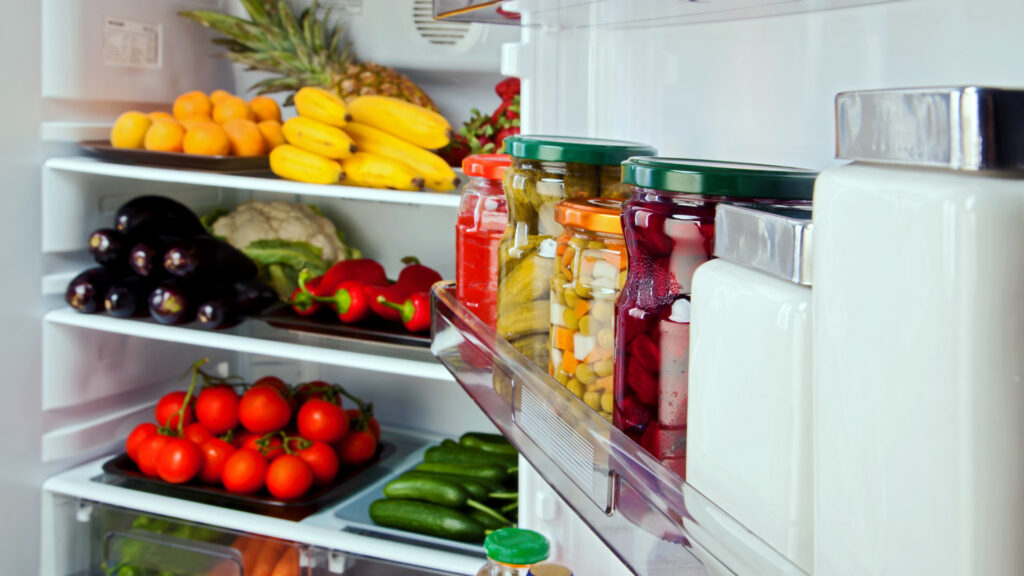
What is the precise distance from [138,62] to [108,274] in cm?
46

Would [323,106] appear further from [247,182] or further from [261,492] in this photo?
[261,492]

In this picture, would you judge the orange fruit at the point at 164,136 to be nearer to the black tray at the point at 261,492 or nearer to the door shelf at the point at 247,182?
the door shelf at the point at 247,182

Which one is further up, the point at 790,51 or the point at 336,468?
the point at 790,51

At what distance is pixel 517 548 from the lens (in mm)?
→ 771

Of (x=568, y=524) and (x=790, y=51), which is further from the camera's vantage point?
(x=568, y=524)

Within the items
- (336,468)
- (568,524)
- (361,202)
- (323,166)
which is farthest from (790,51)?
(361,202)

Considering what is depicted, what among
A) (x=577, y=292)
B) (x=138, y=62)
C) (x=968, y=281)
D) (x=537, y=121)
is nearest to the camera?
(x=968, y=281)

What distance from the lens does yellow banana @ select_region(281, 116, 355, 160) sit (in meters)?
1.63

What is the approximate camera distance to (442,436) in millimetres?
2051

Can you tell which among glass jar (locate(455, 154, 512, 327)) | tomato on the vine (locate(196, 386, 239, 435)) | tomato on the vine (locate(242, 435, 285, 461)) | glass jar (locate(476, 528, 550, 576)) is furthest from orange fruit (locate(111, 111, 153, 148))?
glass jar (locate(476, 528, 550, 576))

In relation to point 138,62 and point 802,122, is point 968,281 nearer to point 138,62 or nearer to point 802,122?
point 802,122

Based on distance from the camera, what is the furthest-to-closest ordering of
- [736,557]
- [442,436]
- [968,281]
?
[442,436] < [736,557] < [968,281]

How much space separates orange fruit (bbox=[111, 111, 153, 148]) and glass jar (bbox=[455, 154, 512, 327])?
1.19m

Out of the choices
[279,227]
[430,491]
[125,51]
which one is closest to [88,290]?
[279,227]
